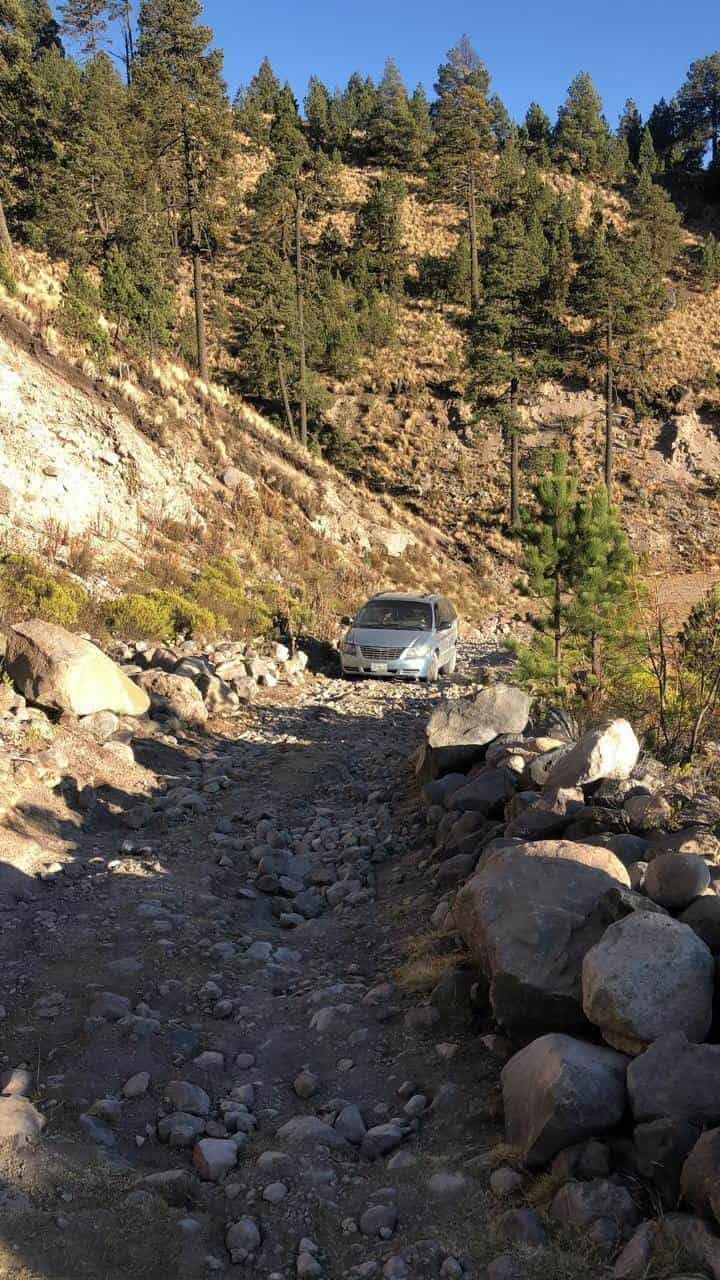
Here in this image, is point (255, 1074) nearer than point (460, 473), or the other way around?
point (255, 1074)

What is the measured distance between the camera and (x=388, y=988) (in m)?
5.12

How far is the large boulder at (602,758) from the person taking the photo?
6117 mm

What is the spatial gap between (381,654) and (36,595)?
6235mm

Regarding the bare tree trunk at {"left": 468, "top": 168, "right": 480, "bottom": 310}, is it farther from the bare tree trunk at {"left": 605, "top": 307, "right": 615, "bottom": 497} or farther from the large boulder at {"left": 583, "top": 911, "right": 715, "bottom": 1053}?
the large boulder at {"left": 583, "top": 911, "right": 715, "bottom": 1053}

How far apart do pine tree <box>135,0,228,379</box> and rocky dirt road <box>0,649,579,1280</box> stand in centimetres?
3052

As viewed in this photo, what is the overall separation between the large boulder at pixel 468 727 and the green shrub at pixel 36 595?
631 centimetres

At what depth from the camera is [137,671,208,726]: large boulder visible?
11310 mm

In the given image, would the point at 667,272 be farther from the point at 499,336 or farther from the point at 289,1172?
the point at 289,1172

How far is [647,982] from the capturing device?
3.60m

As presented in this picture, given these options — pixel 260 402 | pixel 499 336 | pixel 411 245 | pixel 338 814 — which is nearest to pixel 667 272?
pixel 411 245

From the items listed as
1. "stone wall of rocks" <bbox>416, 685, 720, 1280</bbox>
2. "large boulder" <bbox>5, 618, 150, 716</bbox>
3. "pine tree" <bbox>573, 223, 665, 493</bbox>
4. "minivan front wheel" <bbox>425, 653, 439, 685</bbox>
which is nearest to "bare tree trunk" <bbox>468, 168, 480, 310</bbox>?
"pine tree" <bbox>573, 223, 665, 493</bbox>

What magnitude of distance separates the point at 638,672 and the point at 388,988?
890cm

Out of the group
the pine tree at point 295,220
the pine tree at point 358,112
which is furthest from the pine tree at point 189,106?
the pine tree at point 358,112

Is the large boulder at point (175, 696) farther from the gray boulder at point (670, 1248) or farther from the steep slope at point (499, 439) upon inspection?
the steep slope at point (499, 439)
